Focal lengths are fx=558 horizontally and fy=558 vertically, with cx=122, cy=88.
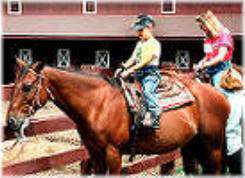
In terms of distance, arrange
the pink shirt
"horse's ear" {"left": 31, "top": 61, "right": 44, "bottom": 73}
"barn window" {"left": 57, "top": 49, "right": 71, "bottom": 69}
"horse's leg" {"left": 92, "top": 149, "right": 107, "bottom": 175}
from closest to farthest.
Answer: "horse's ear" {"left": 31, "top": 61, "right": 44, "bottom": 73}
"horse's leg" {"left": 92, "top": 149, "right": 107, "bottom": 175}
the pink shirt
"barn window" {"left": 57, "top": 49, "right": 71, "bottom": 69}

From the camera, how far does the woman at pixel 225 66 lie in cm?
720

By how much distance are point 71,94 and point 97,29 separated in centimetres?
2095

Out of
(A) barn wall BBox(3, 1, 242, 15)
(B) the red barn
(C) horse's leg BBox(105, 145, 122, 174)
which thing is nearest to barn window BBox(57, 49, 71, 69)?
(B) the red barn

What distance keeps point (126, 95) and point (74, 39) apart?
20.5 m

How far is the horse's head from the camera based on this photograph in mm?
5895

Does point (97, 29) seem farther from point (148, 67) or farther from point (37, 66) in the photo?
point (37, 66)

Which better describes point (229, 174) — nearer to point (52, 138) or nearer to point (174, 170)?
point (174, 170)

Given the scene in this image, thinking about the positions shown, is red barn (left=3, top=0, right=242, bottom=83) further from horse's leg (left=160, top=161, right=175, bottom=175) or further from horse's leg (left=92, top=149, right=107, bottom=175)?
horse's leg (left=92, top=149, right=107, bottom=175)

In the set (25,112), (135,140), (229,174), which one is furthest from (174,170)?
(25,112)

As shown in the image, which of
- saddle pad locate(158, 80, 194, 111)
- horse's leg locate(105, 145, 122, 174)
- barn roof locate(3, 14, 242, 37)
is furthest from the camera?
barn roof locate(3, 14, 242, 37)

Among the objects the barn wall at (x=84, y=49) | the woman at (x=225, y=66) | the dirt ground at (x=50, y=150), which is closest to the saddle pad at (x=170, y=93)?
the woman at (x=225, y=66)

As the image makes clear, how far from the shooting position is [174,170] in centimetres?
958

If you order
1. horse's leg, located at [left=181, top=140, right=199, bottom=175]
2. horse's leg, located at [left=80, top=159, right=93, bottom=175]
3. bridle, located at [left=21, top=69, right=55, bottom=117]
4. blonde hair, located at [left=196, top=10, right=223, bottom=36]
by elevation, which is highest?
blonde hair, located at [left=196, top=10, right=223, bottom=36]

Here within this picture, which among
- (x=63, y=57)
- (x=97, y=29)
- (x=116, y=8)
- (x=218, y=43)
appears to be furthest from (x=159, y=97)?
(x=63, y=57)
